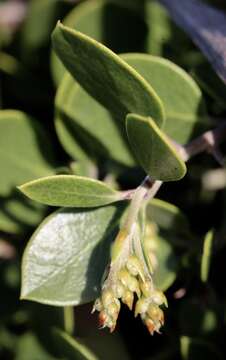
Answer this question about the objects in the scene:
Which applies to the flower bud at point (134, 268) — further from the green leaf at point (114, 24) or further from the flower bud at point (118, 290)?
the green leaf at point (114, 24)

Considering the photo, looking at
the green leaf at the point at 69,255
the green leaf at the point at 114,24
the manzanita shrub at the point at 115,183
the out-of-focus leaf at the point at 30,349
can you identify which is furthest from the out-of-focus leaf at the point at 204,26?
the out-of-focus leaf at the point at 30,349

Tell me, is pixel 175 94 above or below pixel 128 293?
above

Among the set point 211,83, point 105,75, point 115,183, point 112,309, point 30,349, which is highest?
point 105,75

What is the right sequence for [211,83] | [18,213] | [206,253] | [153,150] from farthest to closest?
[18,213] → [211,83] → [206,253] → [153,150]

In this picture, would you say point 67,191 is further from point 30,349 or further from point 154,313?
point 30,349

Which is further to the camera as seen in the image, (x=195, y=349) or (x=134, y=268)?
(x=195, y=349)

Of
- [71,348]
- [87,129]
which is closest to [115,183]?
[87,129]

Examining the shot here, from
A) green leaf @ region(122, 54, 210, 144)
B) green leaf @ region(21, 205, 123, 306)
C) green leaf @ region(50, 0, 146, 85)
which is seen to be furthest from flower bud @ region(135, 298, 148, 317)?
green leaf @ region(50, 0, 146, 85)

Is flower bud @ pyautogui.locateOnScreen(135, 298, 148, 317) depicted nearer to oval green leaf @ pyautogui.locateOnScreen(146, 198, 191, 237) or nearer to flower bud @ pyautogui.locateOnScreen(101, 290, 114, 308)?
flower bud @ pyautogui.locateOnScreen(101, 290, 114, 308)
